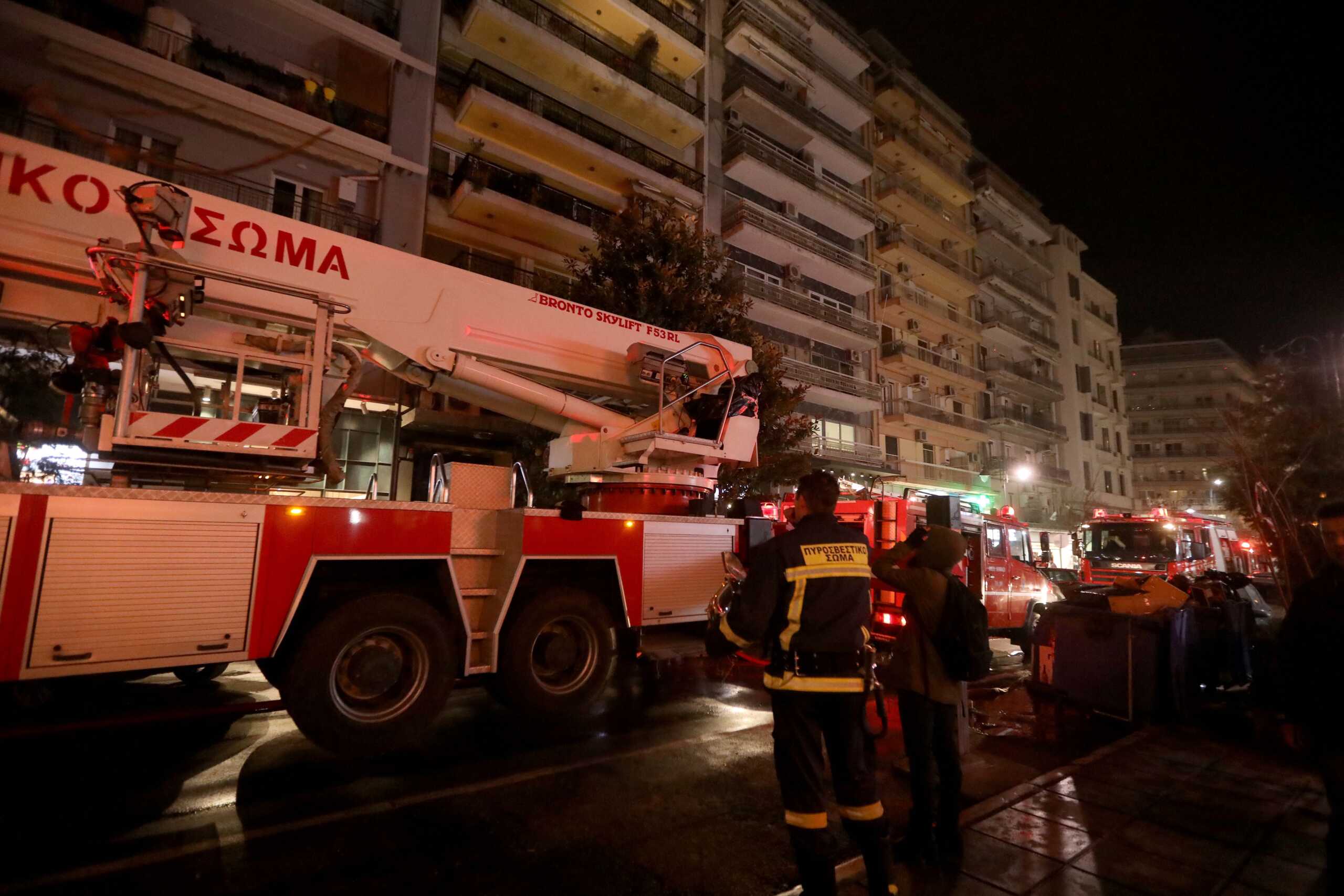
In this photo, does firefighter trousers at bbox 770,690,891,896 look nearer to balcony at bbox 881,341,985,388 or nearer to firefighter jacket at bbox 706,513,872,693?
firefighter jacket at bbox 706,513,872,693

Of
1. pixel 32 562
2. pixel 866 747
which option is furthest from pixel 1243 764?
pixel 32 562

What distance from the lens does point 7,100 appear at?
38.2 ft

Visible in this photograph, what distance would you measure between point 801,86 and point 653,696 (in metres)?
28.0

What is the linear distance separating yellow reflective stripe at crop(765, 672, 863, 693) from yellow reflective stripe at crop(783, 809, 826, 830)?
48 centimetres

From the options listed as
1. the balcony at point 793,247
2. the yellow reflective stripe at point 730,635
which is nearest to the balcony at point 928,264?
the balcony at point 793,247

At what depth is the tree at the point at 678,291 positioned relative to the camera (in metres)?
13.3

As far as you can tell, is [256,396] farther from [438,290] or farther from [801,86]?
[801,86]

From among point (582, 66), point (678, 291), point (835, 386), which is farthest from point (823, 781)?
point (835, 386)

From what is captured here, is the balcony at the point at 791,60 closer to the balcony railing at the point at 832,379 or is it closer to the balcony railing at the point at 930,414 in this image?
the balcony railing at the point at 832,379

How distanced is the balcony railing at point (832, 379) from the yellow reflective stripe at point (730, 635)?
20668 mm

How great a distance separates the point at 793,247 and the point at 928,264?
11170 mm

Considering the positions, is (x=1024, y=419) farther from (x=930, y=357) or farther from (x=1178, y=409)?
(x=1178, y=409)

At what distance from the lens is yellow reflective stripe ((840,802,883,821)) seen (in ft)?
9.54

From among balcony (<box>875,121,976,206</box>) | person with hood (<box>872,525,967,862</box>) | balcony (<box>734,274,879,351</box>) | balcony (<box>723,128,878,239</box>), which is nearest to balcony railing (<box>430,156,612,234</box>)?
balcony (<box>734,274,879,351</box>)
